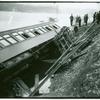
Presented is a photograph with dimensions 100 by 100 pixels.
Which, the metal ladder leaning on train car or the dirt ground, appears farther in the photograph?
the metal ladder leaning on train car

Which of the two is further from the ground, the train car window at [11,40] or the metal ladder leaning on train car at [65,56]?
the train car window at [11,40]

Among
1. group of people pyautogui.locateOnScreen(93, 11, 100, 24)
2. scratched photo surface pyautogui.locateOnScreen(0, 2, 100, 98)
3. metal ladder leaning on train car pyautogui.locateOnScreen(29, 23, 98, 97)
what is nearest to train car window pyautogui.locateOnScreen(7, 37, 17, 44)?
scratched photo surface pyautogui.locateOnScreen(0, 2, 100, 98)

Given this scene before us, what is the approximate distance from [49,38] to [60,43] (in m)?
0.26

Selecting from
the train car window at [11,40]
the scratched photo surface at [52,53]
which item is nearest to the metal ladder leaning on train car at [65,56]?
the scratched photo surface at [52,53]

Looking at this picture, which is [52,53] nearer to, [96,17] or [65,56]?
[65,56]

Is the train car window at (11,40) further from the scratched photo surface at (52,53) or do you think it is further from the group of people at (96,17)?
the group of people at (96,17)

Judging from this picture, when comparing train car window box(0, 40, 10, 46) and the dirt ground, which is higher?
train car window box(0, 40, 10, 46)

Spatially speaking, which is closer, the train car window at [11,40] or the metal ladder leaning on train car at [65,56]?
the metal ladder leaning on train car at [65,56]

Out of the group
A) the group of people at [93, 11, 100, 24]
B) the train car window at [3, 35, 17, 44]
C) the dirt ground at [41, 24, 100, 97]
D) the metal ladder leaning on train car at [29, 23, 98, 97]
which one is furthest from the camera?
the train car window at [3, 35, 17, 44]

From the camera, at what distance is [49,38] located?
379cm

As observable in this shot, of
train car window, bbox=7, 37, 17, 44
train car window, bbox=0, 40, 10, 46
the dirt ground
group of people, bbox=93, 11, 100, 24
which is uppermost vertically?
group of people, bbox=93, 11, 100, 24

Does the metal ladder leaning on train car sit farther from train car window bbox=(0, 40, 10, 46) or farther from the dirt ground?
train car window bbox=(0, 40, 10, 46)

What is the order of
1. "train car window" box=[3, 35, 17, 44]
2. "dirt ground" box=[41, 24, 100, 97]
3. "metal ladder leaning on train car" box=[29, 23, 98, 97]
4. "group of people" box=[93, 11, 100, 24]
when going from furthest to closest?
"train car window" box=[3, 35, 17, 44] < "group of people" box=[93, 11, 100, 24] < "metal ladder leaning on train car" box=[29, 23, 98, 97] < "dirt ground" box=[41, 24, 100, 97]

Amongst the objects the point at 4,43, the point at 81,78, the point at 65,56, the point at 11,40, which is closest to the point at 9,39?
the point at 11,40
